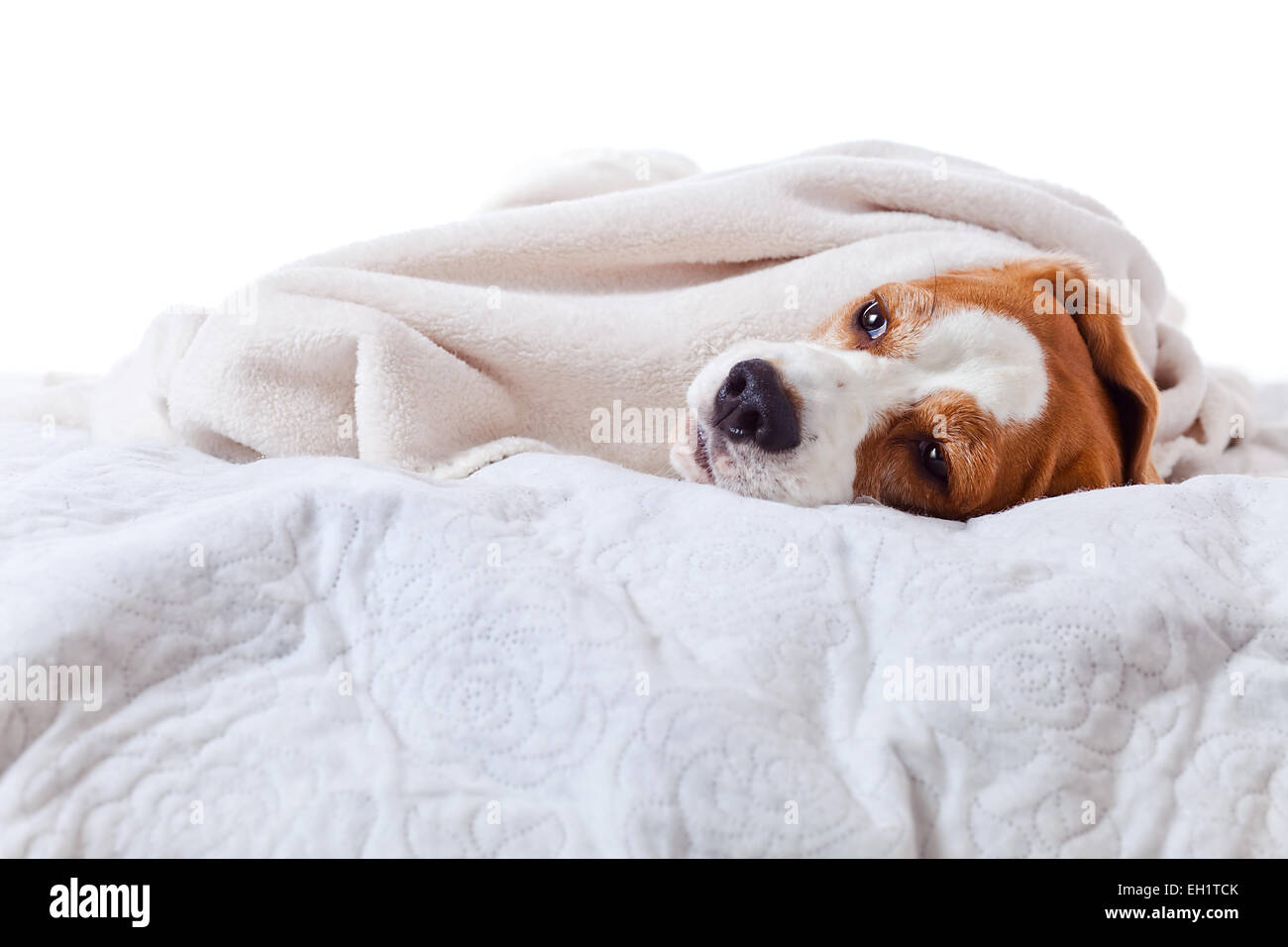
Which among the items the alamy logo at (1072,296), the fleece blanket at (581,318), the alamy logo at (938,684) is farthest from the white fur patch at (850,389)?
the alamy logo at (938,684)

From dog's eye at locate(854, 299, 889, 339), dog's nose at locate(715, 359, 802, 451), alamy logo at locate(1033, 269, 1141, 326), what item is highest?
alamy logo at locate(1033, 269, 1141, 326)

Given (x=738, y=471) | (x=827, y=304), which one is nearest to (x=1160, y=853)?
(x=738, y=471)

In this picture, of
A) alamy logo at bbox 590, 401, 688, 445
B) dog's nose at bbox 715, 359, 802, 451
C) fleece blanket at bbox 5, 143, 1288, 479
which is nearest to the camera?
dog's nose at bbox 715, 359, 802, 451

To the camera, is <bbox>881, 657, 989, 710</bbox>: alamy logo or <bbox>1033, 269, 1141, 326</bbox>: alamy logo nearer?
<bbox>881, 657, 989, 710</bbox>: alamy logo

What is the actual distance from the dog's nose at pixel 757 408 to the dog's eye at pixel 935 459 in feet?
0.56

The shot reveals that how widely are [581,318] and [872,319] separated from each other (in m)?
0.44

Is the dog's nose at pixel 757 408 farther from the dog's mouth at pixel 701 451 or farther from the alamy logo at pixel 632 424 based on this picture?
the alamy logo at pixel 632 424

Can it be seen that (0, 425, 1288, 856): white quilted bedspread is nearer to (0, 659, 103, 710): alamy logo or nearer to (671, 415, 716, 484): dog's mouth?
(0, 659, 103, 710): alamy logo

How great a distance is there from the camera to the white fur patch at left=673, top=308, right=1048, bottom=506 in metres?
1.20

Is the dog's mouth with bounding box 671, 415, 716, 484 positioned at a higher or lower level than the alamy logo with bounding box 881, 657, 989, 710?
lower

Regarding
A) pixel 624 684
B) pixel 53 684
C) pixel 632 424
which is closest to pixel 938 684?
pixel 624 684

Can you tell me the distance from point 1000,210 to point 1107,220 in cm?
22
